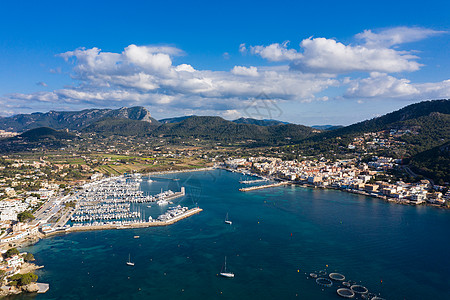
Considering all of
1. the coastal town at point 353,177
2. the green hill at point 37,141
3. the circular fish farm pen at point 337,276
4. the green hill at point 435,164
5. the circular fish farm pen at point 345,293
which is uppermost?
the green hill at point 37,141

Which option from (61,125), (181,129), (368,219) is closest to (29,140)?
(181,129)

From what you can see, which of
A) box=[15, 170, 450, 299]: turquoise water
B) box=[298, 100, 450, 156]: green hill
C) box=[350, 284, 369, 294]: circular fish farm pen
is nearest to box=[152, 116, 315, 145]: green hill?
box=[298, 100, 450, 156]: green hill

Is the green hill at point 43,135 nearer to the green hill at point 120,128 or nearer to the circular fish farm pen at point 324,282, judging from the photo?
the green hill at point 120,128

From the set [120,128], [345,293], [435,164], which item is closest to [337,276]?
[345,293]

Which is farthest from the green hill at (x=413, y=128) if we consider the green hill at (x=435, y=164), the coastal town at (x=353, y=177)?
the coastal town at (x=353, y=177)

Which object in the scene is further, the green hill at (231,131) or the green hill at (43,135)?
the green hill at (231,131)
